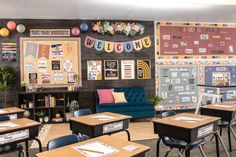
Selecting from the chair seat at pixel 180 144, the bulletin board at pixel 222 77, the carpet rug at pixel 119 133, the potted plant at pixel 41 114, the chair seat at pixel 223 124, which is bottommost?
the carpet rug at pixel 119 133

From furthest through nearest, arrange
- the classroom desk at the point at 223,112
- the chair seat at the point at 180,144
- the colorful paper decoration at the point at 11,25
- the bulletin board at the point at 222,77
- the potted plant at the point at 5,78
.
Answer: the bulletin board at the point at 222,77, the colorful paper decoration at the point at 11,25, the potted plant at the point at 5,78, the classroom desk at the point at 223,112, the chair seat at the point at 180,144

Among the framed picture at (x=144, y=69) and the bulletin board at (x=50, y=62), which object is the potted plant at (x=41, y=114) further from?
the framed picture at (x=144, y=69)

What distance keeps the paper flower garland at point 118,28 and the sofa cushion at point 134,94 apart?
1606 mm

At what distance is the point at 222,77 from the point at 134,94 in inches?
122

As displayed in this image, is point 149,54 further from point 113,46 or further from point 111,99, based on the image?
point 111,99

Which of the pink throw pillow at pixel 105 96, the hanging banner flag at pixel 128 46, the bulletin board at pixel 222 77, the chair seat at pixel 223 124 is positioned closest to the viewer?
the chair seat at pixel 223 124

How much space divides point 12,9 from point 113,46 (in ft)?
9.08

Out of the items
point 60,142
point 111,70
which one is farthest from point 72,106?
point 60,142

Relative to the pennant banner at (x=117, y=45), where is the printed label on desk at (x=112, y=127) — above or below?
below

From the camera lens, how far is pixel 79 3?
4.92 metres

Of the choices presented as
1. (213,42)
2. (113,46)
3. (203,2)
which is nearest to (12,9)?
(113,46)

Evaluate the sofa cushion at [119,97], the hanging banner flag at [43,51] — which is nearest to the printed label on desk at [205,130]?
the sofa cushion at [119,97]

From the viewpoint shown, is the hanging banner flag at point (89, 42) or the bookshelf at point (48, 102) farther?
the hanging banner flag at point (89, 42)

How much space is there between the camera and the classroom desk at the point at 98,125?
2809 millimetres
